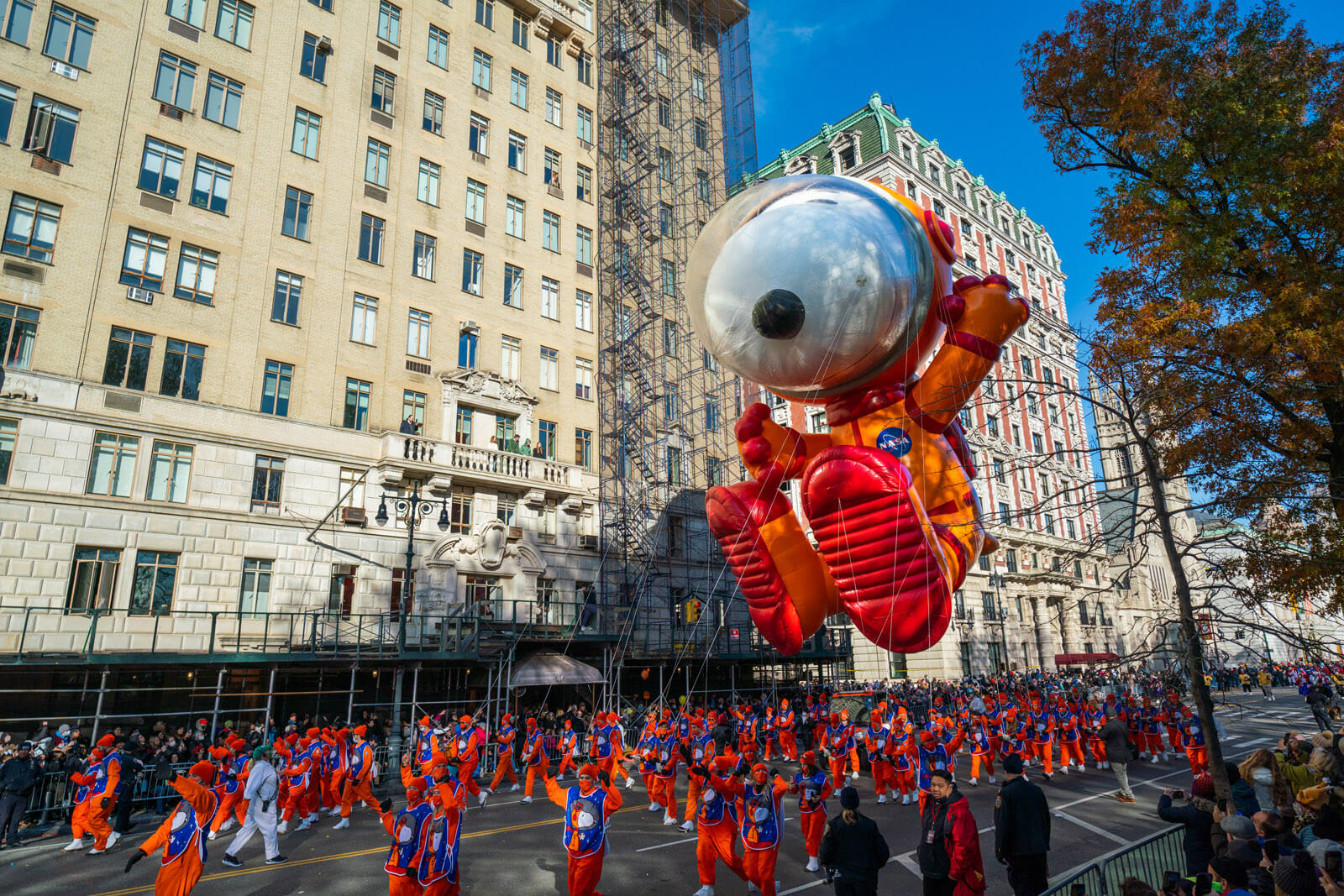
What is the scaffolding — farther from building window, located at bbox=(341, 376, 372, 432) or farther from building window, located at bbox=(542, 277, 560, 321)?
building window, located at bbox=(341, 376, 372, 432)

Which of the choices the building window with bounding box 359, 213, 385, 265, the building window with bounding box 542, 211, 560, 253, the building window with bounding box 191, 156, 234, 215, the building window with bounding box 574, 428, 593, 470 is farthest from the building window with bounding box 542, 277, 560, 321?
the building window with bounding box 191, 156, 234, 215

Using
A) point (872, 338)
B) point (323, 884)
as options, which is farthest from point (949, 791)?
point (323, 884)

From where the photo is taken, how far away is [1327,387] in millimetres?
9078

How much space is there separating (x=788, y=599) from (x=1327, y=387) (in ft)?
22.6

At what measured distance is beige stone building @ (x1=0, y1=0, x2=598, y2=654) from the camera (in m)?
19.9

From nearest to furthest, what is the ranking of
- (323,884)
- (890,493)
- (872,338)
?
(890,493) < (872,338) < (323,884)

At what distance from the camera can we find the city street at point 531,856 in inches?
391

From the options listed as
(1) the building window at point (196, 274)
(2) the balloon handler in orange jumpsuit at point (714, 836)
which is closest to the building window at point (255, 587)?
(1) the building window at point (196, 274)

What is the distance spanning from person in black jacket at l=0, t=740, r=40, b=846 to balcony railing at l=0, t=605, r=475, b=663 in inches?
148

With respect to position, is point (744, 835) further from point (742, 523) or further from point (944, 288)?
point (944, 288)

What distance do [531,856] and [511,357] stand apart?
2077 cm

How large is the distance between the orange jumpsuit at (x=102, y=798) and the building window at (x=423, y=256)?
18824mm

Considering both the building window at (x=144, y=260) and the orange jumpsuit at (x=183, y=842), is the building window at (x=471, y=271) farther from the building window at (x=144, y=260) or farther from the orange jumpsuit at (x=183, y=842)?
the orange jumpsuit at (x=183, y=842)

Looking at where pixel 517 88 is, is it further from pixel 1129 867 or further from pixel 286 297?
pixel 1129 867
